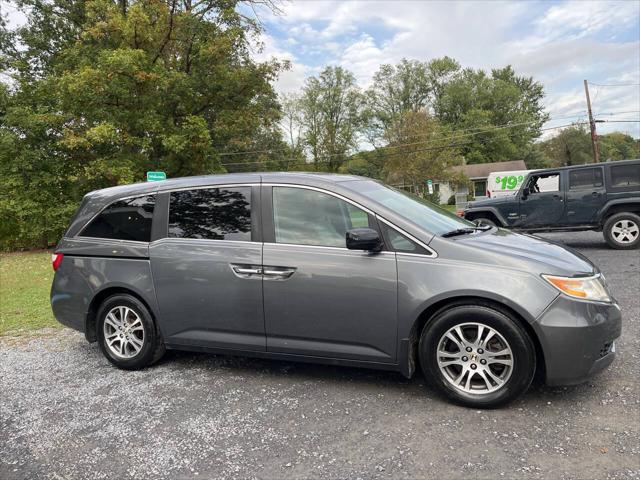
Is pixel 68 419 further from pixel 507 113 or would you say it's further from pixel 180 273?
pixel 507 113

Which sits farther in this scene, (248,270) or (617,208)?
(617,208)

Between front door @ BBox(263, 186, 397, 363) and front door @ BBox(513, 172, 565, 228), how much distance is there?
26.0 feet

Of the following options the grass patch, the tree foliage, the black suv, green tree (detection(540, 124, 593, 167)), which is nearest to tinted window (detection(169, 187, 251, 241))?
the grass patch

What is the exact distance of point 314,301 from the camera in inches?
130

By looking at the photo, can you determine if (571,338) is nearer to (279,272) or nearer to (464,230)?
(464,230)

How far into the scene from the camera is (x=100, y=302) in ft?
13.8

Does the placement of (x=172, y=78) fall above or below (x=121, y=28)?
below

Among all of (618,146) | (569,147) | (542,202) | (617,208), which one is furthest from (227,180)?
(618,146)

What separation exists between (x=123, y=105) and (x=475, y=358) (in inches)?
677

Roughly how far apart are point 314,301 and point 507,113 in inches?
2601

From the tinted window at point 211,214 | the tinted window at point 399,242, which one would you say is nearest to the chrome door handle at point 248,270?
the tinted window at point 211,214

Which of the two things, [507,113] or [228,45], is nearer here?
[228,45]

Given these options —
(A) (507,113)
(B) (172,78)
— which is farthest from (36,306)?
(A) (507,113)

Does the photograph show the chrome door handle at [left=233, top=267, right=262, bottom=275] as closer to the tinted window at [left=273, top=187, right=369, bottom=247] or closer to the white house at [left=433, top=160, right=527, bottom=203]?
the tinted window at [left=273, top=187, right=369, bottom=247]
